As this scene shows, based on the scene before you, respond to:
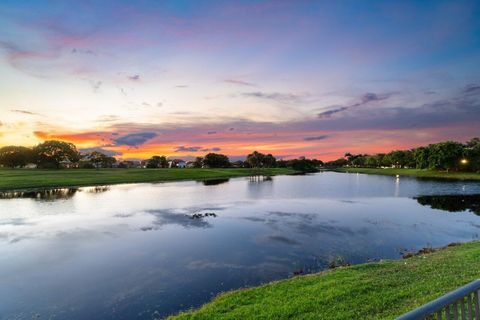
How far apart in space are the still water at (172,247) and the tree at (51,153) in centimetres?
11556

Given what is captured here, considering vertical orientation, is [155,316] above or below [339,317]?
below

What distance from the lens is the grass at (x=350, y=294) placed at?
9898mm

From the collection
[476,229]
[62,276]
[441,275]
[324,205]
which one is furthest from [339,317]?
[324,205]

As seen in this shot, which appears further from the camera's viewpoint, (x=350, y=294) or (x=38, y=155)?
(x=38, y=155)

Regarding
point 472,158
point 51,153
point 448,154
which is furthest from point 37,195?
point 472,158

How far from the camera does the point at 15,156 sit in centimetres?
14450

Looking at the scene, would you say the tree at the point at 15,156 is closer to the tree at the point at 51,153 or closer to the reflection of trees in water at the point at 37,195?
the tree at the point at 51,153

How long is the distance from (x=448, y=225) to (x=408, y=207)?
11945 millimetres

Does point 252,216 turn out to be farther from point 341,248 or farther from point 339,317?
point 339,317

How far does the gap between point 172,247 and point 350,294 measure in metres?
14.4

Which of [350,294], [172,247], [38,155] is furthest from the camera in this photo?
[38,155]

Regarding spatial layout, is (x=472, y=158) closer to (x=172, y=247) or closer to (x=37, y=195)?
(x=172, y=247)

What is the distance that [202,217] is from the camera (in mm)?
34219

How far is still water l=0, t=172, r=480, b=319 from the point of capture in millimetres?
14008
